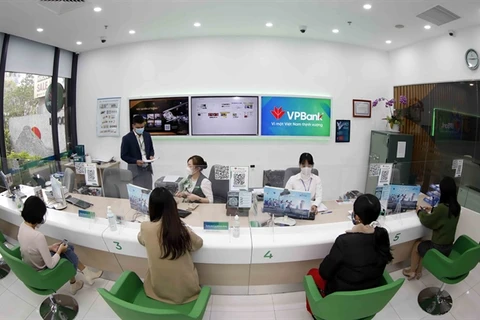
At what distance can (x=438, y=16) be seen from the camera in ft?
10.9

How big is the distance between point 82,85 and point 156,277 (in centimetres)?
516

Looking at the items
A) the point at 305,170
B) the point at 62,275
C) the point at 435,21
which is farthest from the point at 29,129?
the point at 435,21

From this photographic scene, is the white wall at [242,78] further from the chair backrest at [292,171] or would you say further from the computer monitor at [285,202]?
the computer monitor at [285,202]

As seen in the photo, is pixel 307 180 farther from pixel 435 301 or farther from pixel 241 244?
pixel 435 301

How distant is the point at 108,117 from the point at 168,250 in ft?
14.6

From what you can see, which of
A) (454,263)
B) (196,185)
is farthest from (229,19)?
(454,263)

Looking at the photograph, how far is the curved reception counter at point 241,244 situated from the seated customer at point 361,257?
377mm

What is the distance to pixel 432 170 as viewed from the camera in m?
2.84

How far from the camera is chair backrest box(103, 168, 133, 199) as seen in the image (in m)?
2.69

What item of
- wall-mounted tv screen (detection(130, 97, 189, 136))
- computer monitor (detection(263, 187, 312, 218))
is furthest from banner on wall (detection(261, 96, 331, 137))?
computer monitor (detection(263, 187, 312, 218))

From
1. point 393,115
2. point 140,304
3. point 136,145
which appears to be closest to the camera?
point 140,304

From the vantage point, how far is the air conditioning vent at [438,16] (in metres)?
3.15

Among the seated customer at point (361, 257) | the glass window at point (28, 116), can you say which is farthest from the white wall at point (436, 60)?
the glass window at point (28, 116)

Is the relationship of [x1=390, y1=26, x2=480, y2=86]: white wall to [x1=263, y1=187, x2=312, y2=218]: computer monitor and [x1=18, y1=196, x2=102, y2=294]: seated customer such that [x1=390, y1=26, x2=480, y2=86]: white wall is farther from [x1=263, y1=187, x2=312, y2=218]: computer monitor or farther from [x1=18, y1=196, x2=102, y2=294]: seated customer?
[x1=18, y1=196, x2=102, y2=294]: seated customer
